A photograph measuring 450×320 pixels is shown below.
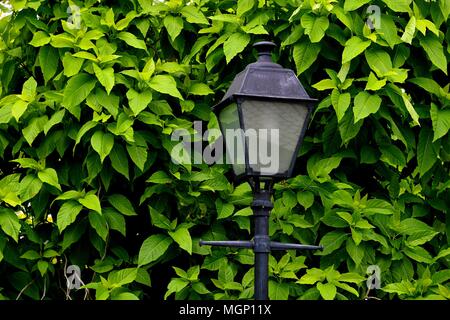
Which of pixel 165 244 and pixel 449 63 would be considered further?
pixel 449 63

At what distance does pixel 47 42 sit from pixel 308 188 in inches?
55.6

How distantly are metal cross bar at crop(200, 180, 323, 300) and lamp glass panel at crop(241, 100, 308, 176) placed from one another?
0.34 ft

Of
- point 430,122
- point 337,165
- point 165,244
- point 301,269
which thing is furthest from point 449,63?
point 165,244

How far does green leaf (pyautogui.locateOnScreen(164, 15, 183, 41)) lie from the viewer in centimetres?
413

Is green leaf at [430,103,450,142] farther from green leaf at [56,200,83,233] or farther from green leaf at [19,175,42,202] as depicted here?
green leaf at [19,175,42,202]

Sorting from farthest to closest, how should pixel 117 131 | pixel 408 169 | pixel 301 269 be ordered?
pixel 408 169
pixel 301 269
pixel 117 131

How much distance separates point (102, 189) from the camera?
13.4ft

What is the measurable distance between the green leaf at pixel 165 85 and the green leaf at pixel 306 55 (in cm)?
57

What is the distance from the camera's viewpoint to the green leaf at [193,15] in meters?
4.16

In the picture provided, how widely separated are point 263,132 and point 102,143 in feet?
3.34

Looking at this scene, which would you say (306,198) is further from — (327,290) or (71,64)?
(71,64)

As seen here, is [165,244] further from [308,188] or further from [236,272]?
[308,188]

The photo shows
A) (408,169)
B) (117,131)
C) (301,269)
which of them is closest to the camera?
(117,131)

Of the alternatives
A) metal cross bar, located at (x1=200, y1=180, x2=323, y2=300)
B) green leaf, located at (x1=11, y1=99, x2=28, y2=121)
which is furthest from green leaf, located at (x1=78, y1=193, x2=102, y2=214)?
metal cross bar, located at (x1=200, y1=180, x2=323, y2=300)
